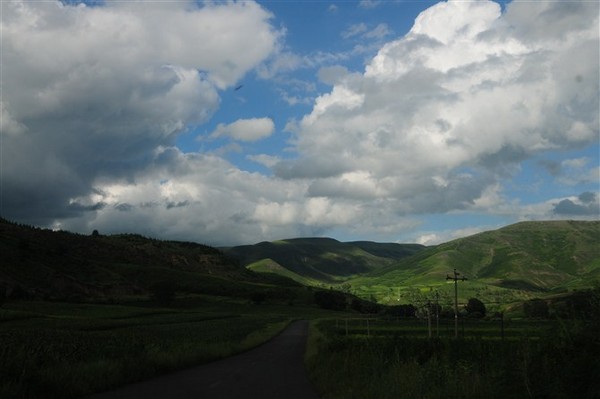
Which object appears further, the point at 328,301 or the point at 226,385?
the point at 328,301

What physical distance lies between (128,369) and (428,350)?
1527 cm

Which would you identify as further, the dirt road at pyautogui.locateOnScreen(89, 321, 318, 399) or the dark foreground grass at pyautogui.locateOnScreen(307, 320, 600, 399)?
the dirt road at pyautogui.locateOnScreen(89, 321, 318, 399)

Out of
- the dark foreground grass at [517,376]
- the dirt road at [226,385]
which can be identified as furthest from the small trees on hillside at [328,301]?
the dark foreground grass at [517,376]

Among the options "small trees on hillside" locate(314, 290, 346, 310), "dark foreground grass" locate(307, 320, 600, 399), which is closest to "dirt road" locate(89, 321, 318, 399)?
"dark foreground grass" locate(307, 320, 600, 399)

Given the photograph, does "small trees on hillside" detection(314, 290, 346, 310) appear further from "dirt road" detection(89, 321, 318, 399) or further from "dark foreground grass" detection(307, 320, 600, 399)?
"dark foreground grass" detection(307, 320, 600, 399)

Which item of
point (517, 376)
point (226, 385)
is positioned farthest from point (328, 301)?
point (517, 376)

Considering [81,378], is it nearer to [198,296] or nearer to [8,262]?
[8,262]

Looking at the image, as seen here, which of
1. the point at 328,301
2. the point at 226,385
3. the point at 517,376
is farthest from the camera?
the point at 328,301

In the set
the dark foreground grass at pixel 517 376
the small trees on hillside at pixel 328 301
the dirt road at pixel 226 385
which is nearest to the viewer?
the dark foreground grass at pixel 517 376

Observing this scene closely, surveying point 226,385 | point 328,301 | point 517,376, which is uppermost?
point 517,376

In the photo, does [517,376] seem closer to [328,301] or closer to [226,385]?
[226,385]

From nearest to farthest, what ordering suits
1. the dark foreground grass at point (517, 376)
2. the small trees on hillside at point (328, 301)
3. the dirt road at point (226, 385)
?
the dark foreground grass at point (517, 376)
the dirt road at point (226, 385)
the small trees on hillside at point (328, 301)

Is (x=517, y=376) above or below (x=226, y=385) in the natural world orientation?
above

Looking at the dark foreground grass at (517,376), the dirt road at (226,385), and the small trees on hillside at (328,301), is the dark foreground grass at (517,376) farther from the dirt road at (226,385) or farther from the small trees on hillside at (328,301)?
the small trees on hillside at (328,301)
